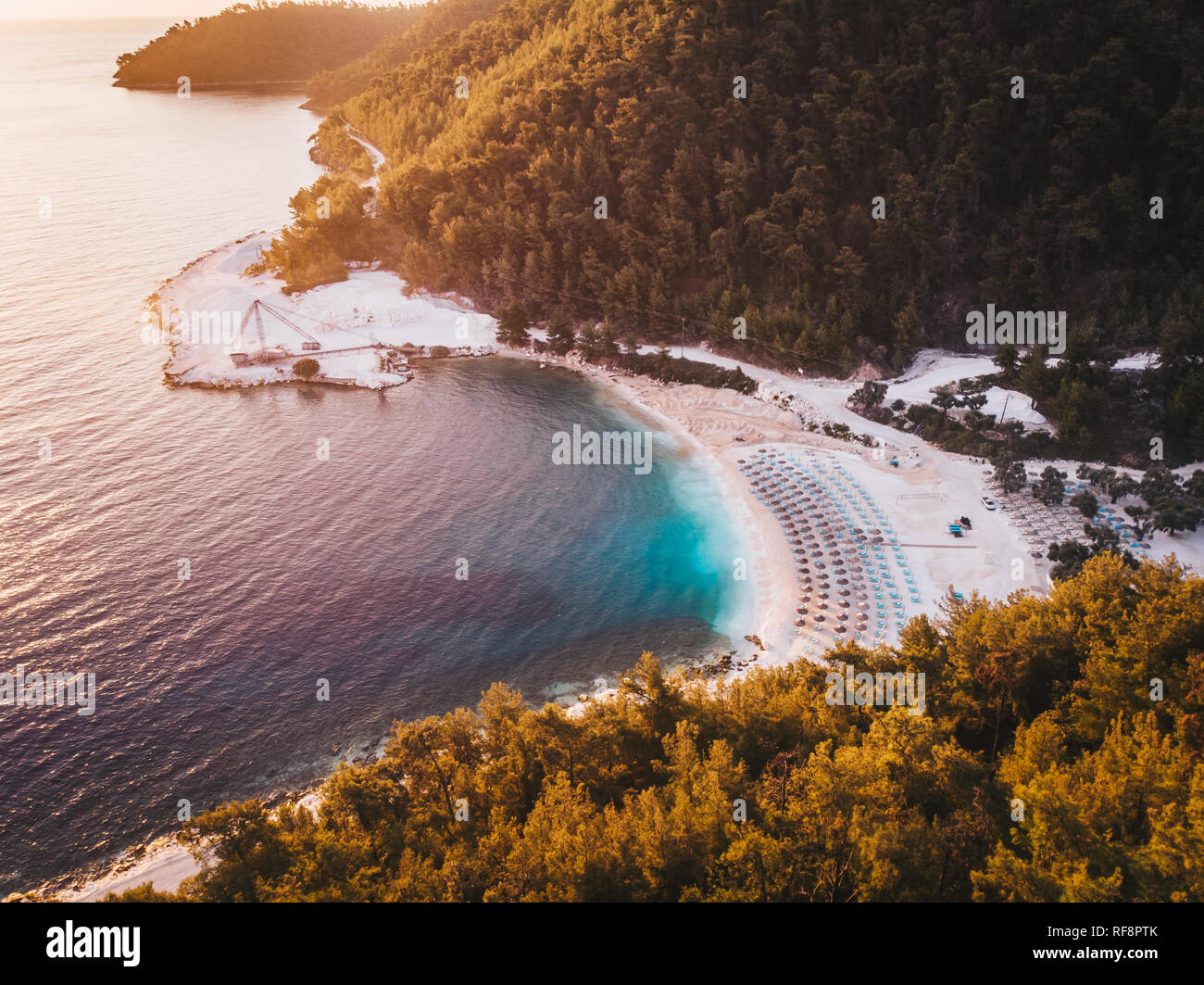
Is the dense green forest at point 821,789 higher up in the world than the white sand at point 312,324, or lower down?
lower down

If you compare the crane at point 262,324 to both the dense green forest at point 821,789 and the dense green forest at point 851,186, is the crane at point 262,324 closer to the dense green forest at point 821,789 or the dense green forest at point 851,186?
the dense green forest at point 851,186

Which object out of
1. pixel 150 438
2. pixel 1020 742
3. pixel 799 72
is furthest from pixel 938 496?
pixel 150 438

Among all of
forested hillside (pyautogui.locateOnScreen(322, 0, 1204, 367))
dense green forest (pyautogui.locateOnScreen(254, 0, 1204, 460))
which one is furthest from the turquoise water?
forested hillside (pyautogui.locateOnScreen(322, 0, 1204, 367))

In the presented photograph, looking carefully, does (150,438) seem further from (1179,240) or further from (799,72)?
(1179,240)

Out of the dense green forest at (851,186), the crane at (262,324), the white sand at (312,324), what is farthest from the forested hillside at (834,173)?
the crane at (262,324)

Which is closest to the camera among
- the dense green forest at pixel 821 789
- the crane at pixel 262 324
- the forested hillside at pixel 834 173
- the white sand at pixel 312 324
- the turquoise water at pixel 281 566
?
the dense green forest at pixel 821 789

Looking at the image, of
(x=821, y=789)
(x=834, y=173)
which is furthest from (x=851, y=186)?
(x=821, y=789)
